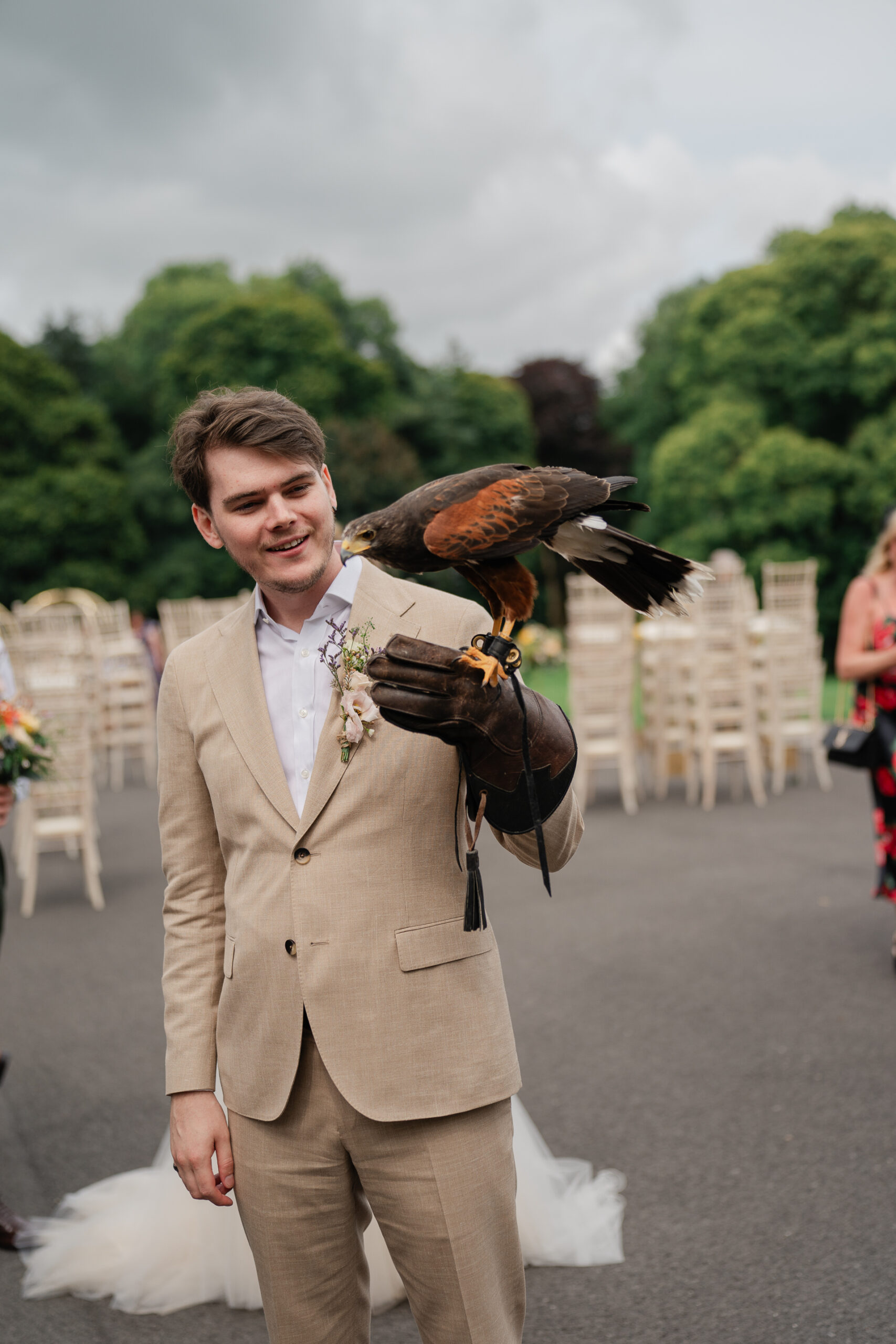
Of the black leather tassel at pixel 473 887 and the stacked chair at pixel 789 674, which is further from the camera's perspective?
the stacked chair at pixel 789 674

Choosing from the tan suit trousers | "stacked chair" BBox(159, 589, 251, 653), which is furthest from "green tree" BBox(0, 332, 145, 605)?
the tan suit trousers

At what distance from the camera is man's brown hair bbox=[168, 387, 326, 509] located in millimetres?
1740

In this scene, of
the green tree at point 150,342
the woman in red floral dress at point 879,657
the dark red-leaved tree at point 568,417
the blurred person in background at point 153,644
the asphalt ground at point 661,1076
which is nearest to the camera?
the asphalt ground at point 661,1076

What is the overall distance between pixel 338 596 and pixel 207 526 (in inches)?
12.2

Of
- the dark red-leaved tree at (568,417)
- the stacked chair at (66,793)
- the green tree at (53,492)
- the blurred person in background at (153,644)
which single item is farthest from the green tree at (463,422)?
the stacked chair at (66,793)

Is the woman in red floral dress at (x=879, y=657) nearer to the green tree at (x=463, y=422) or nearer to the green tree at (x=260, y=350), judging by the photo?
the green tree at (x=260, y=350)

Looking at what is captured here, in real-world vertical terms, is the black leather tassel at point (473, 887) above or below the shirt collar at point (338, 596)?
below

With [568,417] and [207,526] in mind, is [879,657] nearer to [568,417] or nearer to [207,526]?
[207,526]

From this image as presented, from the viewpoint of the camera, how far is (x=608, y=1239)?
130 inches

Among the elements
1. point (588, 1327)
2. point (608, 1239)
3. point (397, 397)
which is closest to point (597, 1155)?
point (608, 1239)

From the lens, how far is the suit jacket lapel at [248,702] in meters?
Result: 1.81

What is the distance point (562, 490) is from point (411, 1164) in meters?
1.13

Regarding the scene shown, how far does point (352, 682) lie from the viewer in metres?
1.69

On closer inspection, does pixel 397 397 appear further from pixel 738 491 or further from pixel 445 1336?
pixel 445 1336
